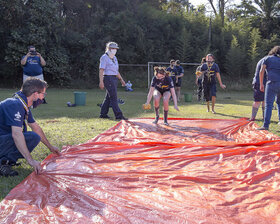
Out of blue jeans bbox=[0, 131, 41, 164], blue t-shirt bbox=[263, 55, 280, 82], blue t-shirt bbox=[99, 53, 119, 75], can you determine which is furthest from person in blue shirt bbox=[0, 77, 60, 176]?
blue t-shirt bbox=[263, 55, 280, 82]

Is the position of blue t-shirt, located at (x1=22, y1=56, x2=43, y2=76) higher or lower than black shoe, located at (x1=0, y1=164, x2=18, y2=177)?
higher

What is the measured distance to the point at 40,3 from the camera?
22047 mm

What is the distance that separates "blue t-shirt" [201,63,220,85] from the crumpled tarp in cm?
445

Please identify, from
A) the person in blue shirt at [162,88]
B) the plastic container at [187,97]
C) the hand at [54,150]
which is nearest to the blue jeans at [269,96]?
the person in blue shirt at [162,88]

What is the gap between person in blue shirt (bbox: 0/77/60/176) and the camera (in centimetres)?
316

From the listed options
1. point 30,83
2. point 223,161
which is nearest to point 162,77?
point 223,161

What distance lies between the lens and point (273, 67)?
19.9 feet

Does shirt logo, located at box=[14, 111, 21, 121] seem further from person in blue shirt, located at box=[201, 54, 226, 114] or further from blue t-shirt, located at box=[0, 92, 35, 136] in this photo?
person in blue shirt, located at box=[201, 54, 226, 114]

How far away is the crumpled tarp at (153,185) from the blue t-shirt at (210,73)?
4.45 m

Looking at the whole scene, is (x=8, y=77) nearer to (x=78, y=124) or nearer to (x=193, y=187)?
(x=78, y=124)

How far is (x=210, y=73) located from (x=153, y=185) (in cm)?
660

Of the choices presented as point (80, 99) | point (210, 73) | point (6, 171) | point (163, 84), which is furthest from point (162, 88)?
point (80, 99)

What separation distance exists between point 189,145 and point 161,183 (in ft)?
5.11

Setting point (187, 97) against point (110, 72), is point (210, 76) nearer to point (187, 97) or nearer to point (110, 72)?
point (110, 72)
